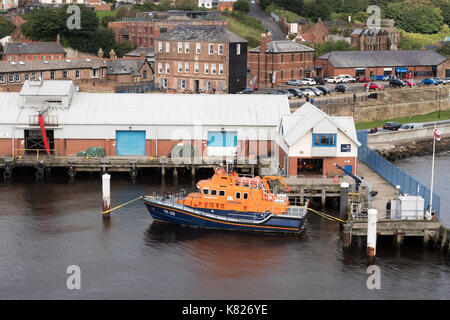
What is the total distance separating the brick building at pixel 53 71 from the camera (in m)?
99.8

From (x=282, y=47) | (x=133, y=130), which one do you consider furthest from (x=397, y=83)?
(x=133, y=130)

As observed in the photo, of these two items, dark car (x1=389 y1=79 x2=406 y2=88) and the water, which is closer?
the water

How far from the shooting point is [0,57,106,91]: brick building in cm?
9975

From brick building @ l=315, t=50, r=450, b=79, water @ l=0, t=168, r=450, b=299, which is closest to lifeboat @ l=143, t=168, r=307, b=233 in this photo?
water @ l=0, t=168, r=450, b=299

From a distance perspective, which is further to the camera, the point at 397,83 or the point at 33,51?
the point at 33,51

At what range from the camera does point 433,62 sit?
127 metres

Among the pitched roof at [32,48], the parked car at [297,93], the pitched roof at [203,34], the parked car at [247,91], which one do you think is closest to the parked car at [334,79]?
the parked car at [297,93]

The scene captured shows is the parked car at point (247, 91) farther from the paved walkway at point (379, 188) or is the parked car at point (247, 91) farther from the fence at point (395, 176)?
the paved walkway at point (379, 188)

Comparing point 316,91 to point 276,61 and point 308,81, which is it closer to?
point 308,81

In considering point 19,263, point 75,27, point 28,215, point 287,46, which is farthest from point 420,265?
point 75,27

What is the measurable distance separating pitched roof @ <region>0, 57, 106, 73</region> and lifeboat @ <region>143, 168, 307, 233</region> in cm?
5350

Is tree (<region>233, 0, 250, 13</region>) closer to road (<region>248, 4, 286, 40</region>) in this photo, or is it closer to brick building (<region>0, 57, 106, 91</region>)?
road (<region>248, 4, 286, 40</region>)

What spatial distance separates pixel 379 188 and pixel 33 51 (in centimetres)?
7232

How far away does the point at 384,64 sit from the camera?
123 metres
